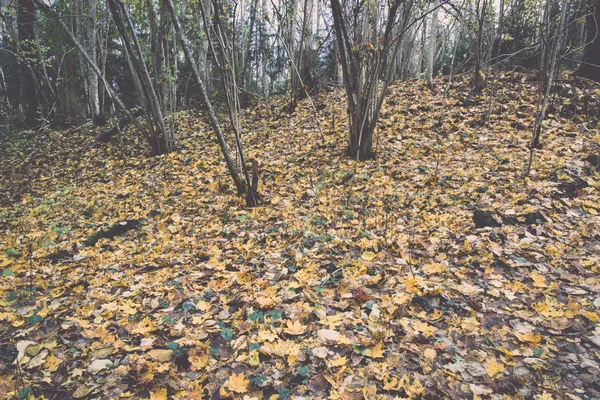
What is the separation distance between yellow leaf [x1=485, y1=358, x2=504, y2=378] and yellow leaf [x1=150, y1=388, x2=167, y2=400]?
5.43ft

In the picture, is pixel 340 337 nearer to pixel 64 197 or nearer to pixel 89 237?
pixel 89 237

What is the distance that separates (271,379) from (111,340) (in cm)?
108

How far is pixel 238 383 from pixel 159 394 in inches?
15.7

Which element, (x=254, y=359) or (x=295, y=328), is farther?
(x=295, y=328)

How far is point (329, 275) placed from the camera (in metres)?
2.61

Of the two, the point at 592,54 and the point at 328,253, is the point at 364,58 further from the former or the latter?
the point at 592,54

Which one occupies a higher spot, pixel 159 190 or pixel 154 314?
pixel 159 190

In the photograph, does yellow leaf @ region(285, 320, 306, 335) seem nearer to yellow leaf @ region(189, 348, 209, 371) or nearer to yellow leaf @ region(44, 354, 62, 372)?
yellow leaf @ region(189, 348, 209, 371)

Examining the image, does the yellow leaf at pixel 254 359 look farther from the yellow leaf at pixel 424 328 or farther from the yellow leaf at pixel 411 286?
the yellow leaf at pixel 411 286

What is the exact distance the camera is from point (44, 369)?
1778mm

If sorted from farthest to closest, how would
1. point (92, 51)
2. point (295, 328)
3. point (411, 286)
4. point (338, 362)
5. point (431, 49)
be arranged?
point (92, 51) < point (431, 49) < point (411, 286) < point (295, 328) < point (338, 362)

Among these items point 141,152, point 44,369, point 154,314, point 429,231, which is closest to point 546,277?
point 429,231

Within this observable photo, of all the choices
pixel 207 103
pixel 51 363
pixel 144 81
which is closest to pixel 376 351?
pixel 51 363

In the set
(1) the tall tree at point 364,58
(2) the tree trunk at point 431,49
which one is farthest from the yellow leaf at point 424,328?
(2) the tree trunk at point 431,49
